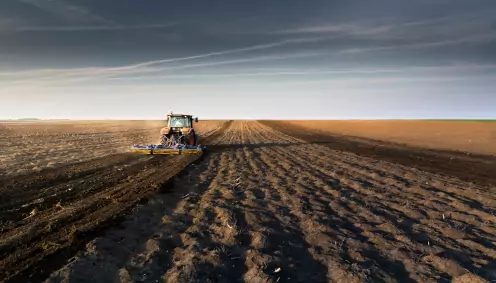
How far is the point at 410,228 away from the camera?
6914 millimetres

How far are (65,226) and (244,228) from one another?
11.6 feet

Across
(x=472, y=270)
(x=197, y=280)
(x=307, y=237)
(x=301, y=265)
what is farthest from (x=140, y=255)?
(x=472, y=270)

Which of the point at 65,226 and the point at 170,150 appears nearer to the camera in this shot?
the point at 65,226

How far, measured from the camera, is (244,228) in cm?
662

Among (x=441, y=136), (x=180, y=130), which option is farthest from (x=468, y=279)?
(x=441, y=136)

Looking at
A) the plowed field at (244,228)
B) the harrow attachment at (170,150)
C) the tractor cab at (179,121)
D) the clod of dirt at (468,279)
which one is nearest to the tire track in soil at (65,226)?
the plowed field at (244,228)

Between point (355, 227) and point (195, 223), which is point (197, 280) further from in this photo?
point (355, 227)

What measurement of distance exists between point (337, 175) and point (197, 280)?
9.39m

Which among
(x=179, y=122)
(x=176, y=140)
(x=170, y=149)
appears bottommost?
(x=170, y=149)

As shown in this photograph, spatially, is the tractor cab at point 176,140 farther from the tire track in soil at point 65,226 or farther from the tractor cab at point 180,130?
the tire track in soil at point 65,226

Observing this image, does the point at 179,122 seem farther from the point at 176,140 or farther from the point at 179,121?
the point at 176,140

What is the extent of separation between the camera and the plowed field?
15.9 feet

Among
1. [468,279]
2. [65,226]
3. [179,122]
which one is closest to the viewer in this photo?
[468,279]

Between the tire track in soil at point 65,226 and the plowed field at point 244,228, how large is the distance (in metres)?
0.03
